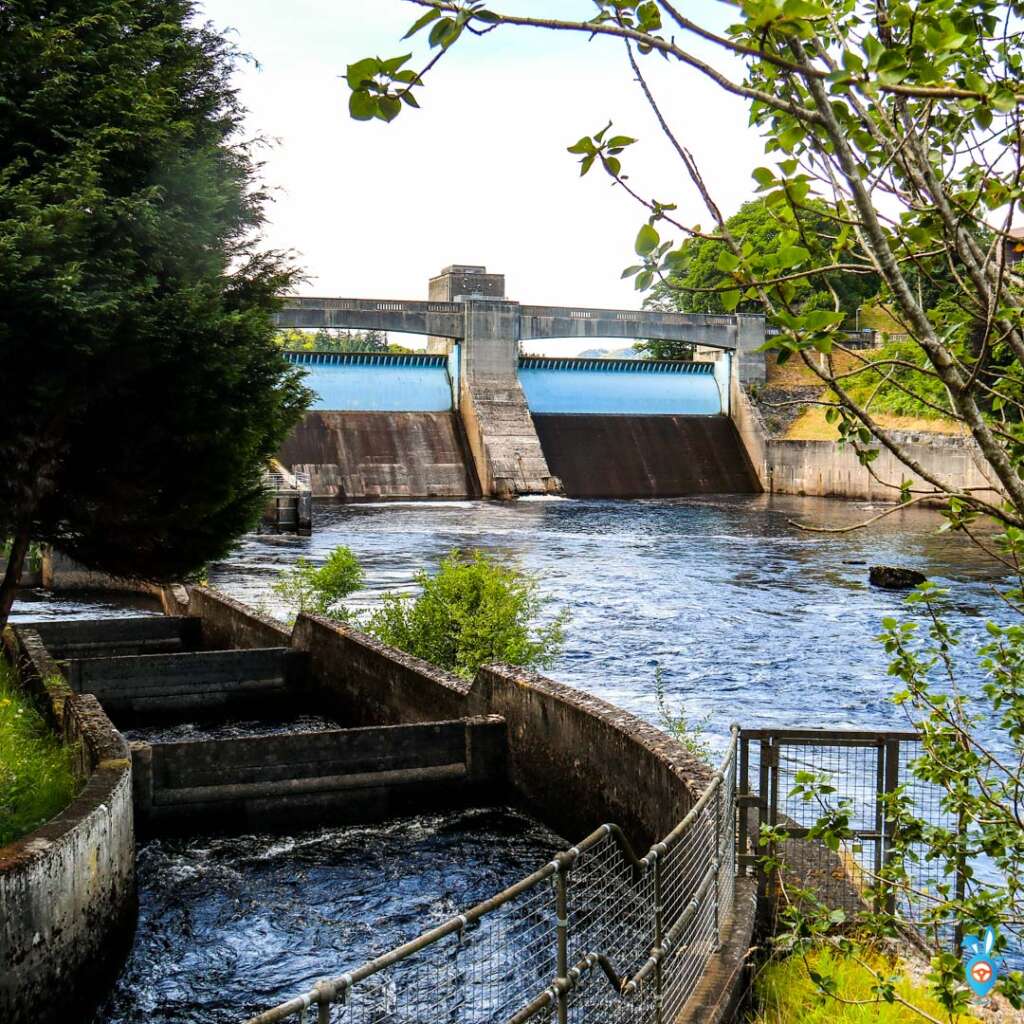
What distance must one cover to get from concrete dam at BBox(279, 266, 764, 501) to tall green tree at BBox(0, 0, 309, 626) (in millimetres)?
31920

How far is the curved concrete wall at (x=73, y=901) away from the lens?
6.28 meters

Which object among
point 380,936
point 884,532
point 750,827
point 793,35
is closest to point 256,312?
point 380,936

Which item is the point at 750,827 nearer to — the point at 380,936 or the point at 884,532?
the point at 380,936

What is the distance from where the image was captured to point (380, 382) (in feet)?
157

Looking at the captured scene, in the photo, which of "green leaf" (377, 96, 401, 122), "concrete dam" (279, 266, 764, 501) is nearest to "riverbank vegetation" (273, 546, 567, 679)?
"green leaf" (377, 96, 401, 122)

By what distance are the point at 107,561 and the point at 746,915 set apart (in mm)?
7049

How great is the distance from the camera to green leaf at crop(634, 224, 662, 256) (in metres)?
2.69

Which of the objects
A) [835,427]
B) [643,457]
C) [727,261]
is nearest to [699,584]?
[727,261]

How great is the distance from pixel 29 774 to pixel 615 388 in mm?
43610

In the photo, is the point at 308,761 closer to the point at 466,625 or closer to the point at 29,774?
the point at 29,774

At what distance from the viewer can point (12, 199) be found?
822 centimetres

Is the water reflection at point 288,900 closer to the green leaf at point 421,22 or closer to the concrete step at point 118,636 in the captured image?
the green leaf at point 421,22

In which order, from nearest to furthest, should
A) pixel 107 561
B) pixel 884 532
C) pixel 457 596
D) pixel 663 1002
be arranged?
pixel 663 1002 → pixel 107 561 → pixel 457 596 → pixel 884 532

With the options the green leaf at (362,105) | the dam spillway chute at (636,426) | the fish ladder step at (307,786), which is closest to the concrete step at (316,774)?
the fish ladder step at (307,786)
